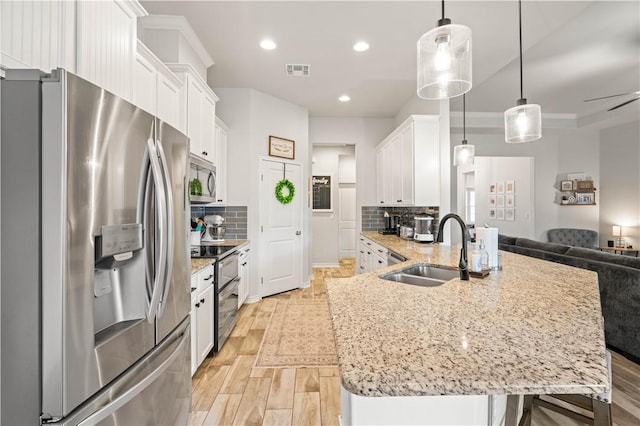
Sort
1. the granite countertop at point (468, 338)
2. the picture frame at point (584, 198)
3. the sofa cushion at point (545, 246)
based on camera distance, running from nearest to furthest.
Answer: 1. the granite countertop at point (468, 338)
2. the sofa cushion at point (545, 246)
3. the picture frame at point (584, 198)

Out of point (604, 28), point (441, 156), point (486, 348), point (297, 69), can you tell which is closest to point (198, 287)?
point (486, 348)

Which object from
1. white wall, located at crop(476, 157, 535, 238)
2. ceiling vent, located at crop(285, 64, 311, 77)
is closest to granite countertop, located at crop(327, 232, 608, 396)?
ceiling vent, located at crop(285, 64, 311, 77)

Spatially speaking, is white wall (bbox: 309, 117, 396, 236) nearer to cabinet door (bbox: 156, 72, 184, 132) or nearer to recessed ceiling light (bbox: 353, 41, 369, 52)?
recessed ceiling light (bbox: 353, 41, 369, 52)

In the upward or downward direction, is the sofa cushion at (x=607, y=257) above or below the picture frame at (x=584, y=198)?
below

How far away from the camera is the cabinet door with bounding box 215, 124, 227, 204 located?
3.84 meters

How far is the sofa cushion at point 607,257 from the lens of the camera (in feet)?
8.61

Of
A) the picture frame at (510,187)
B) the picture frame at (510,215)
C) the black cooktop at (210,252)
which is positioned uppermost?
the picture frame at (510,187)

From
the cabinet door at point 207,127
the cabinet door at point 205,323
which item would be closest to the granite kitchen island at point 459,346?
the cabinet door at point 205,323

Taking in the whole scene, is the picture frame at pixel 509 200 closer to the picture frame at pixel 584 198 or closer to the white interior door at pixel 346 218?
the picture frame at pixel 584 198

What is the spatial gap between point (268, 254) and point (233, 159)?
144 centimetres

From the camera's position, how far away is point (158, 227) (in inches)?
50.2

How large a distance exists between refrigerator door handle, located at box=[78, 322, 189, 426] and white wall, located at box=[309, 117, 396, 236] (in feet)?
14.4

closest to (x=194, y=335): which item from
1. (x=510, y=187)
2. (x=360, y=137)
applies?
(x=360, y=137)

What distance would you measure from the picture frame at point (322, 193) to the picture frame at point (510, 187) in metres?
3.67
